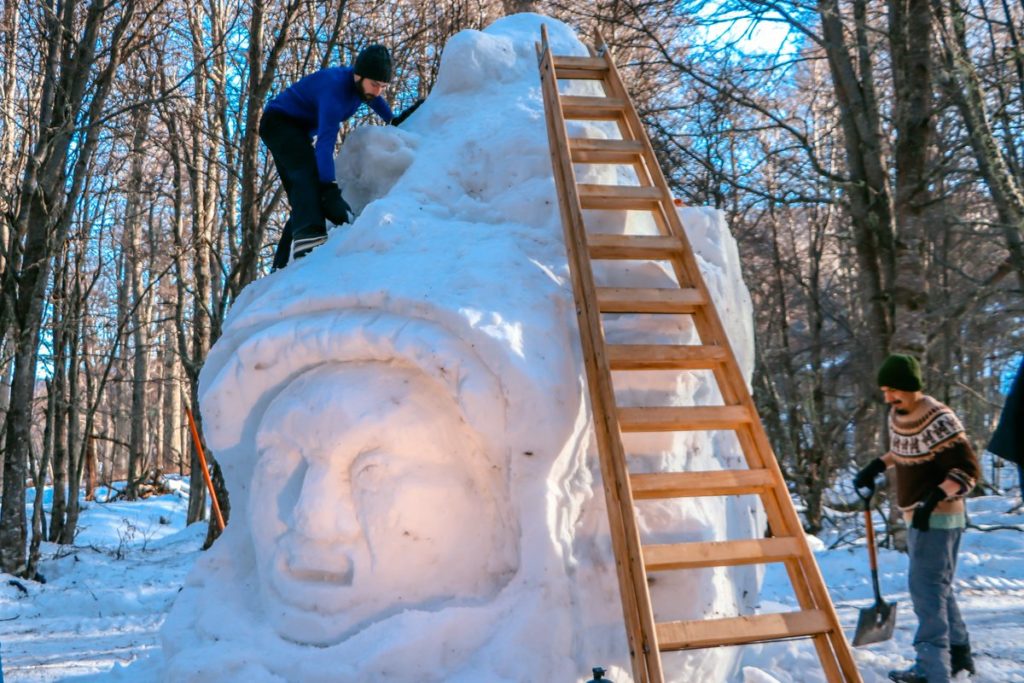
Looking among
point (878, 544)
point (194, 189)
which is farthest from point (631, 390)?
point (194, 189)

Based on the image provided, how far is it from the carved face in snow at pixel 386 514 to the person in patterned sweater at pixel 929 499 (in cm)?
198

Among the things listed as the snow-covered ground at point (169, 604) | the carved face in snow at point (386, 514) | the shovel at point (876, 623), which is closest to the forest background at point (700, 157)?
the snow-covered ground at point (169, 604)

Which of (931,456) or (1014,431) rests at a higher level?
(1014,431)

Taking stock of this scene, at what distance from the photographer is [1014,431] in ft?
11.9

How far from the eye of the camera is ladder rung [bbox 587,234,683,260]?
3.87 metres

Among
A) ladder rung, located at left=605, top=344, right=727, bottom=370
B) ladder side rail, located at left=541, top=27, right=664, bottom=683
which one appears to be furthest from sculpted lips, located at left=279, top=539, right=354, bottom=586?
ladder rung, located at left=605, top=344, right=727, bottom=370

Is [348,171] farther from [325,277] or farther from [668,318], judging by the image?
[668,318]

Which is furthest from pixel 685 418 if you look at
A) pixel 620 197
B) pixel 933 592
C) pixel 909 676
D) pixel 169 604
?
pixel 169 604

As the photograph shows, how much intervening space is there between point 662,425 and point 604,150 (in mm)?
1477

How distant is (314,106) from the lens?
16.3ft

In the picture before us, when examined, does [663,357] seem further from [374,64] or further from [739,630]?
[374,64]

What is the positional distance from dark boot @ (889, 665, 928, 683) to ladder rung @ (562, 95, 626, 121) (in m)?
2.95

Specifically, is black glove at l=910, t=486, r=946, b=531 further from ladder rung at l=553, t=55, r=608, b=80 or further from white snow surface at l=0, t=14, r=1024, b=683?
ladder rung at l=553, t=55, r=608, b=80

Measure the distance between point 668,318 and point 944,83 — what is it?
17.6 feet
